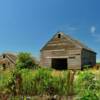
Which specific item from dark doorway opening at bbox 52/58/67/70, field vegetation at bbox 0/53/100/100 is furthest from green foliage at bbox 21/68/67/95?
dark doorway opening at bbox 52/58/67/70

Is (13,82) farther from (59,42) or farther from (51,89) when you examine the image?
(59,42)

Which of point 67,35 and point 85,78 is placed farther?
point 67,35

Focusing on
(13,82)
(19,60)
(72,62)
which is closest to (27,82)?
(13,82)

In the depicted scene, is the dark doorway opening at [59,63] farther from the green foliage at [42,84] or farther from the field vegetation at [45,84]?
the green foliage at [42,84]

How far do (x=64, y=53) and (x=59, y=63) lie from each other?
256 centimetres

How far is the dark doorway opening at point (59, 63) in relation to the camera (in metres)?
42.4

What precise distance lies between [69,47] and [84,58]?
255cm

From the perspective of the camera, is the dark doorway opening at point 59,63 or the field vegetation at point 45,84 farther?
the dark doorway opening at point 59,63

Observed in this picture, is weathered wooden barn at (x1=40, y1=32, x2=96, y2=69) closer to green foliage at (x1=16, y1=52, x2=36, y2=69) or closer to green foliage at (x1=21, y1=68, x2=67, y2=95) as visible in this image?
green foliage at (x1=16, y1=52, x2=36, y2=69)

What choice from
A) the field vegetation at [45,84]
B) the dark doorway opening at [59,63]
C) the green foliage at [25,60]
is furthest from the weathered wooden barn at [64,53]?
the field vegetation at [45,84]

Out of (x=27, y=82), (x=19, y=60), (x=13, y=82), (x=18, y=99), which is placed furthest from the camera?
(x=19, y=60)

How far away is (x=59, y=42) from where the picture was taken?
137 feet

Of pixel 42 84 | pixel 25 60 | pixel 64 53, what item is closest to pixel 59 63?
pixel 64 53

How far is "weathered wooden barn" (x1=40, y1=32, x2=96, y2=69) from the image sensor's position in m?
39.8
